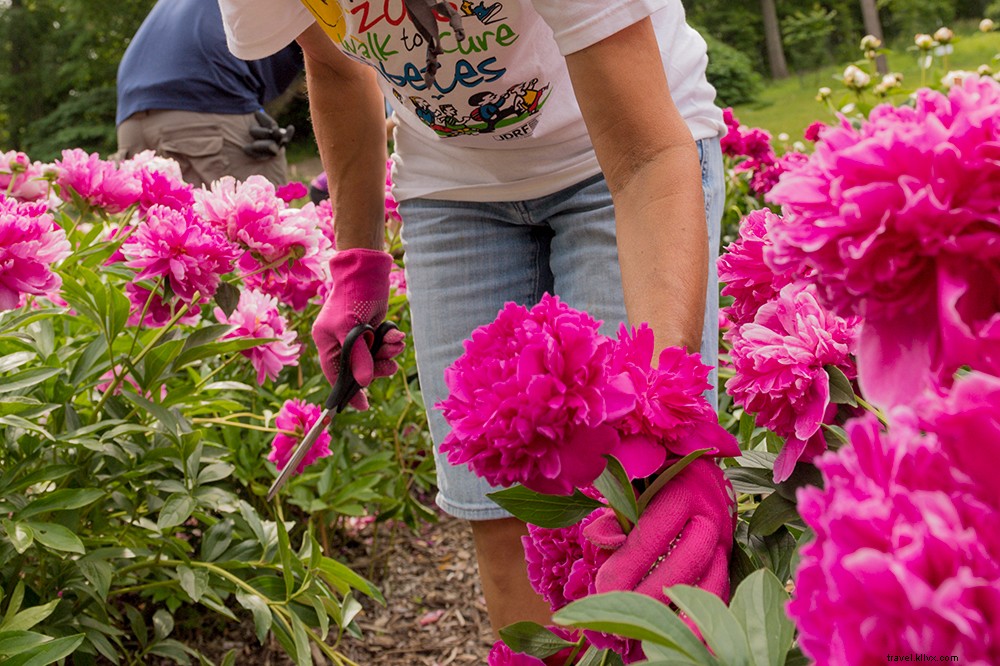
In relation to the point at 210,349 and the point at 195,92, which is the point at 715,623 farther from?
the point at 195,92

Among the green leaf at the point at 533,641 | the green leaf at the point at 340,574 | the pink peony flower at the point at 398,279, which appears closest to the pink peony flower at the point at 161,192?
the green leaf at the point at 340,574

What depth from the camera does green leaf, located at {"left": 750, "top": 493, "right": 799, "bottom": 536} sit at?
85 centimetres

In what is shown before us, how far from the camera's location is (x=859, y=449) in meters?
0.42

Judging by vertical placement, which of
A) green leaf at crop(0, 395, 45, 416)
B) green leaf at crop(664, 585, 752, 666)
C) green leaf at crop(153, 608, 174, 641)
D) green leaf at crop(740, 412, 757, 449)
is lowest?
green leaf at crop(153, 608, 174, 641)

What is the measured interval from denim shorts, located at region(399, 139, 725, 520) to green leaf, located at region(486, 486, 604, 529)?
0.71m

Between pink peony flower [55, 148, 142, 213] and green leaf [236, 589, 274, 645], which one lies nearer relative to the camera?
green leaf [236, 589, 274, 645]

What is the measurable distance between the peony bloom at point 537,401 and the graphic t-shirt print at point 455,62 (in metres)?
0.76

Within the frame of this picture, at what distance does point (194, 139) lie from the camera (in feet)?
11.5

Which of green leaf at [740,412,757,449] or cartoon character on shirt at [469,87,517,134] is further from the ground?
cartoon character on shirt at [469,87,517,134]

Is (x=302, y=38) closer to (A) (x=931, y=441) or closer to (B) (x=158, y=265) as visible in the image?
(B) (x=158, y=265)

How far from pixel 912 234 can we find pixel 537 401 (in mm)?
281

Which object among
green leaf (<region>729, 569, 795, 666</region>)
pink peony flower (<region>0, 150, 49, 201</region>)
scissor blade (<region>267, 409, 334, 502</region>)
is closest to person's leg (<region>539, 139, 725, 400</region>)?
scissor blade (<region>267, 409, 334, 502</region>)

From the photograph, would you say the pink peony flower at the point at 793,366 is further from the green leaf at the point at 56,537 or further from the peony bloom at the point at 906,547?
the green leaf at the point at 56,537

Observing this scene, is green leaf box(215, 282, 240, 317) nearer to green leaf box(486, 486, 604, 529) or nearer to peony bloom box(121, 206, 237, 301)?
peony bloom box(121, 206, 237, 301)
